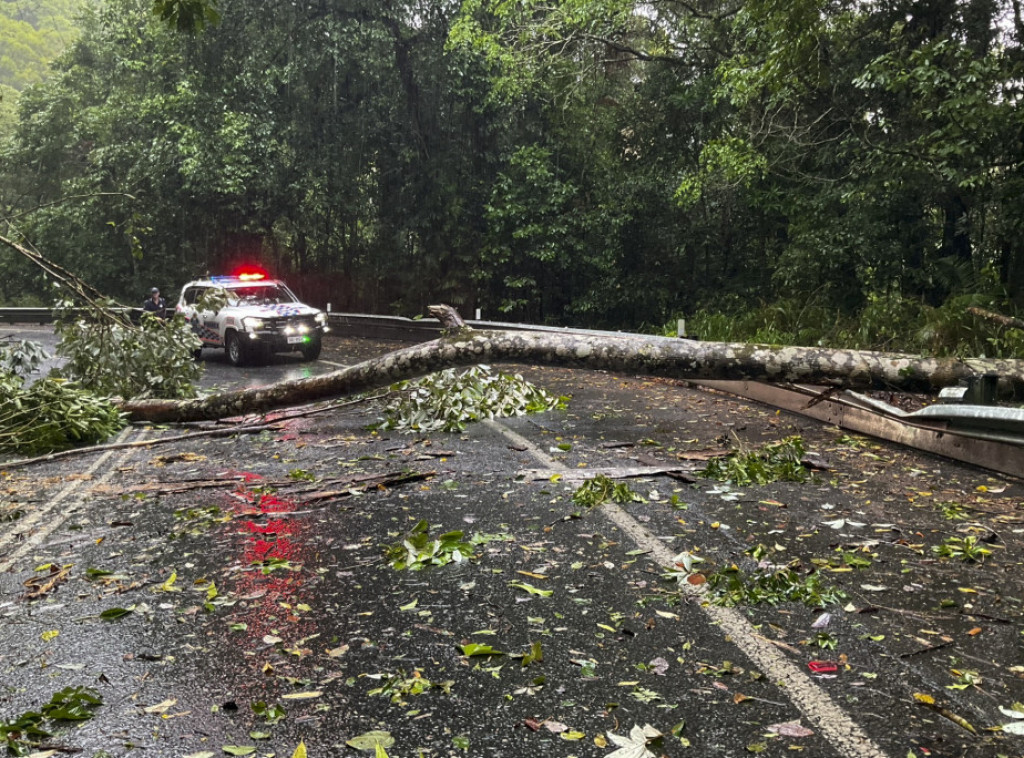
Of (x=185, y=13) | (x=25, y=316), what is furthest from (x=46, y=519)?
(x=25, y=316)

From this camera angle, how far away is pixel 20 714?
3.63m

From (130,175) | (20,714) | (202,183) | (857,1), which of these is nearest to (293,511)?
(20,714)

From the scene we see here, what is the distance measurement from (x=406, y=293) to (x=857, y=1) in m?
17.8

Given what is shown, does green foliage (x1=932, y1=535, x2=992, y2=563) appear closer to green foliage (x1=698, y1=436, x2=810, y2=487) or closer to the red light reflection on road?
green foliage (x1=698, y1=436, x2=810, y2=487)

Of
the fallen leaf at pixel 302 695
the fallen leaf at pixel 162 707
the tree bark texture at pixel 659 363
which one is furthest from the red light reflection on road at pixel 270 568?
the tree bark texture at pixel 659 363

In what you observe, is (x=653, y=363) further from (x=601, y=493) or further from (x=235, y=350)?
(x=235, y=350)

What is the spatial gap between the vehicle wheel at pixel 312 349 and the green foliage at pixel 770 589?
15.2 m

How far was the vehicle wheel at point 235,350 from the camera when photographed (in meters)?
18.6

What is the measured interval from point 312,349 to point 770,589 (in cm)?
1560

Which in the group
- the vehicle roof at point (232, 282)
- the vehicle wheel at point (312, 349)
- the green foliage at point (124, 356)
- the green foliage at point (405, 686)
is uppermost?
the vehicle roof at point (232, 282)

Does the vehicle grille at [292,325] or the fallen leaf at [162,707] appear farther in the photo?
the vehicle grille at [292,325]

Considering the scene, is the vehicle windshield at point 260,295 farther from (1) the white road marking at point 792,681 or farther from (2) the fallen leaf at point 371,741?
(2) the fallen leaf at point 371,741

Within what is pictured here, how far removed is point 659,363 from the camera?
8.68 metres

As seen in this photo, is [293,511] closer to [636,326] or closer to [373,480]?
[373,480]
